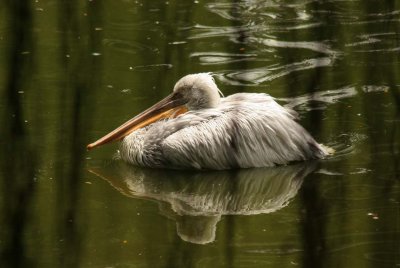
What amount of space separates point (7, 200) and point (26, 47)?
34 cm

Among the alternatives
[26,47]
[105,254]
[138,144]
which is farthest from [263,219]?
[26,47]

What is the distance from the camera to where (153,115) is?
5.82 m

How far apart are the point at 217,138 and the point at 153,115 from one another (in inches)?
20.4

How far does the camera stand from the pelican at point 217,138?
5.50 meters

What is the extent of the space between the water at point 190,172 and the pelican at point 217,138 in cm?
8

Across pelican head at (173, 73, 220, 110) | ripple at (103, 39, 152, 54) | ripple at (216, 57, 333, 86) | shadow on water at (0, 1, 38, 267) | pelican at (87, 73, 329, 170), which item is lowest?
ripple at (103, 39, 152, 54)

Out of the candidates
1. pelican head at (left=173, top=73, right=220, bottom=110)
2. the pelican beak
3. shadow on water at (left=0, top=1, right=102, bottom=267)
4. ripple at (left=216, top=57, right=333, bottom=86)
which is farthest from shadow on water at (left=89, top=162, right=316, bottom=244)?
shadow on water at (left=0, top=1, right=102, bottom=267)

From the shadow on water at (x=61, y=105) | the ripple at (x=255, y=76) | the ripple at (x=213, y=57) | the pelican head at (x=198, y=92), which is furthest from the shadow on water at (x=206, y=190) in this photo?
the shadow on water at (x=61, y=105)

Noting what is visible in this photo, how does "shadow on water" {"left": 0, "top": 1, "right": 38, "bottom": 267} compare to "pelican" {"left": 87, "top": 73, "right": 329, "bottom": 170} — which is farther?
"pelican" {"left": 87, "top": 73, "right": 329, "bottom": 170}

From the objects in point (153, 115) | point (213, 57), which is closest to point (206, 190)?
point (153, 115)

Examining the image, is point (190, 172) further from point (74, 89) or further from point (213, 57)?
point (74, 89)

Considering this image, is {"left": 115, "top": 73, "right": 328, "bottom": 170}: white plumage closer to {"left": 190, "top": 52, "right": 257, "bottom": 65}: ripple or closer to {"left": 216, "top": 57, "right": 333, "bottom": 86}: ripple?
{"left": 216, "top": 57, "right": 333, "bottom": 86}: ripple

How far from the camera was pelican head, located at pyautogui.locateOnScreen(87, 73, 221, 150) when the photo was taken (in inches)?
227

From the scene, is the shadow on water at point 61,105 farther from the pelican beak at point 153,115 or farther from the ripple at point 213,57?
the ripple at point 213,57
